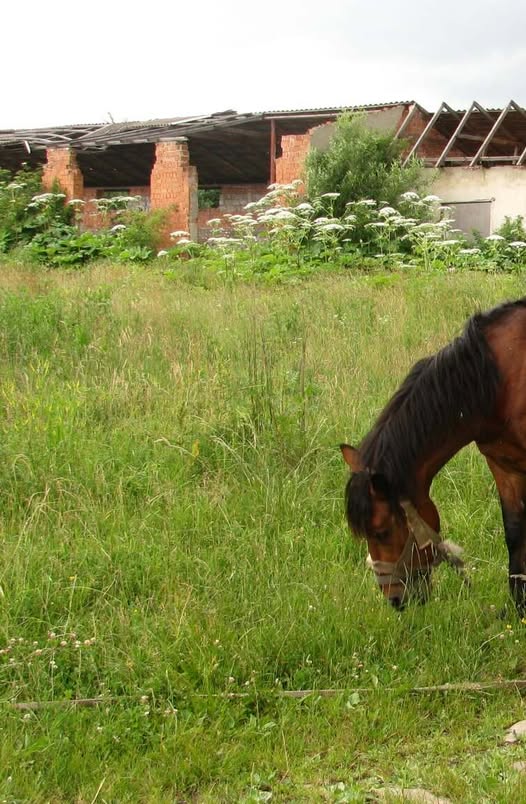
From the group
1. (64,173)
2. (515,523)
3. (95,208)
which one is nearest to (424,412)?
(515,523)

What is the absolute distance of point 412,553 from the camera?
3.44 meters

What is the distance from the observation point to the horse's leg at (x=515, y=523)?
3.84 meters

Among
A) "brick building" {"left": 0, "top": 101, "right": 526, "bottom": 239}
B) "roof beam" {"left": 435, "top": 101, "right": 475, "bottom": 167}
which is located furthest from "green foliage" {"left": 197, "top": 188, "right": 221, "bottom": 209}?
"roof beam" {"left": 435, "top": 101, "right": 475, "bottom": 167}

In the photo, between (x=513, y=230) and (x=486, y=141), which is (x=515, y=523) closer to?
(x=513, y=230)

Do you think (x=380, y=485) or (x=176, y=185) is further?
(x=176, y=185)

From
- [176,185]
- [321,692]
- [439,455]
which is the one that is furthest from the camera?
[176,185]

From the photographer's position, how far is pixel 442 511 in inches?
188

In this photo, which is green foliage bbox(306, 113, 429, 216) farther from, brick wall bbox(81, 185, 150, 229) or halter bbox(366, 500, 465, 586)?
halter bbox(366, 500, 465, 586)

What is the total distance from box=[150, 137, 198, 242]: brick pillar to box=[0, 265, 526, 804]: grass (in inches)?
451

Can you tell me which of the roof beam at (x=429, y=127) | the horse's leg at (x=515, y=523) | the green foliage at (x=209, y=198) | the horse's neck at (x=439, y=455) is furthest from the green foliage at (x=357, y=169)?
the horse's neck at (x=439, y=455)

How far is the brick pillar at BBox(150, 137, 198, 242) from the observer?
58.8 feet

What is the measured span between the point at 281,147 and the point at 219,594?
670 inches

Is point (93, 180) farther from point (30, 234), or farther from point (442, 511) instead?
point (442, 511)

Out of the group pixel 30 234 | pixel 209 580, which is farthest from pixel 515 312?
pixel 30 234
